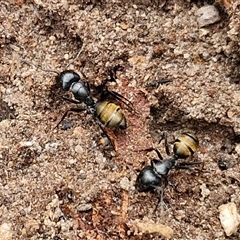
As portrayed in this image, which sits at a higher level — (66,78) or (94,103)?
(66,78)

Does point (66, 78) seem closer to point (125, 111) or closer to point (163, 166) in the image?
point (125, 111)

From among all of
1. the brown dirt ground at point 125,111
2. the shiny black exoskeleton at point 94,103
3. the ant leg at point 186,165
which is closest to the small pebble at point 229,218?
the brown dirt ground at point 125,111

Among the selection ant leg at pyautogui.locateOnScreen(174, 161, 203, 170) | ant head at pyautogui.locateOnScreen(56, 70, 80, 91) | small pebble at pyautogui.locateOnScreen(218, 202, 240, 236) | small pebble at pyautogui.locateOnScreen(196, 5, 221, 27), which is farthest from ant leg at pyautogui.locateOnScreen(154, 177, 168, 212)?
small pebble at pyautogui.locateOnScreen(196, 5, 221, 27)

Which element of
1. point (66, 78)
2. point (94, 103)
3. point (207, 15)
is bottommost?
point (94, 103)

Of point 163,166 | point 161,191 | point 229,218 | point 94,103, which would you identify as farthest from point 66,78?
point 229,218

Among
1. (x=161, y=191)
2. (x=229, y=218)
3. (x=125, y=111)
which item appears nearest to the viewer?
(x=229, y=218)

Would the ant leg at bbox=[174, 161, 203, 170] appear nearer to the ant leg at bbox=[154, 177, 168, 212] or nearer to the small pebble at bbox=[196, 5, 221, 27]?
the ant leg at bbox=[154, 177, 168, 212]

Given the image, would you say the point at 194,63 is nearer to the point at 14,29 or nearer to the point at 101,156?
the point at 101,156
